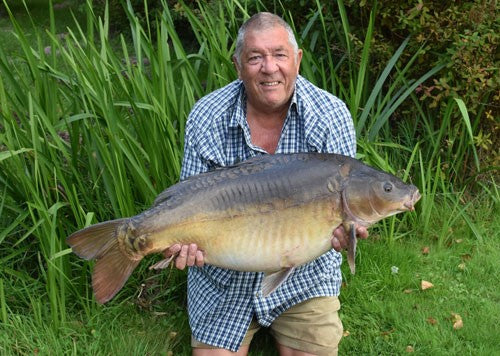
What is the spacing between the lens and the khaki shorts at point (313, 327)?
297 centimetres

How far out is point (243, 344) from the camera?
10.1 feet

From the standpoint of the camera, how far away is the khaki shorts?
2.97 m

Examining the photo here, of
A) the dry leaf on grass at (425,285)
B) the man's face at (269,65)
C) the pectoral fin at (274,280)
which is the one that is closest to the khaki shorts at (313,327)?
the pectoral fin at (274,280)

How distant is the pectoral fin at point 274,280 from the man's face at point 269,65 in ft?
2.37

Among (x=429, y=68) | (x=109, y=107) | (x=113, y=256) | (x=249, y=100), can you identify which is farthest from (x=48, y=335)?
(x=429, y=68)

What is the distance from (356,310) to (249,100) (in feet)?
4.26

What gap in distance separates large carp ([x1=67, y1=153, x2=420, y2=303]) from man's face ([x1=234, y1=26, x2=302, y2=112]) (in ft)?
1.31

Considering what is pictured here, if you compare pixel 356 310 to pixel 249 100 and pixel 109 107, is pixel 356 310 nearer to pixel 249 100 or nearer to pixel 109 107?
pixel 249 100

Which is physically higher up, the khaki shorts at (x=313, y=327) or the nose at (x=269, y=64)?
the nose at (x=269, y=64)

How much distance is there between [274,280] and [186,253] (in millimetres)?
357

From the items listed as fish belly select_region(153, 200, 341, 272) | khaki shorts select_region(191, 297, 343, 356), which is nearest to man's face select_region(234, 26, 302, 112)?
fish belly select_region(153, 200, 341, 272)

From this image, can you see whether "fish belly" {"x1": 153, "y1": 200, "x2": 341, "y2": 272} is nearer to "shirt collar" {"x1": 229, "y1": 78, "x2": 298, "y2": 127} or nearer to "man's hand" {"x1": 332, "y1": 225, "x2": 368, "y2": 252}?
"man's hand" {"x1": 332, "y1": 225, "x2": 368, "y2": 252}

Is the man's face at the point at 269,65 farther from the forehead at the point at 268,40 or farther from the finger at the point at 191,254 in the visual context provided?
the finger at the point at 191,254

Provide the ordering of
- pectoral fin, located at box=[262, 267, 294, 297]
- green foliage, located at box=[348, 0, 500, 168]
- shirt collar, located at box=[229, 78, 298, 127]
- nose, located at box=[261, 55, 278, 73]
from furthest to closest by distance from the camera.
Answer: green foliage, located at box=[348, 0, 500, 168]
shirt collar, located at box=[229, 78, 298, 127]
nose, located at box=[261, 55, 278, 73]
pectoral fin, located at box=[262, 267, 294, 297]
